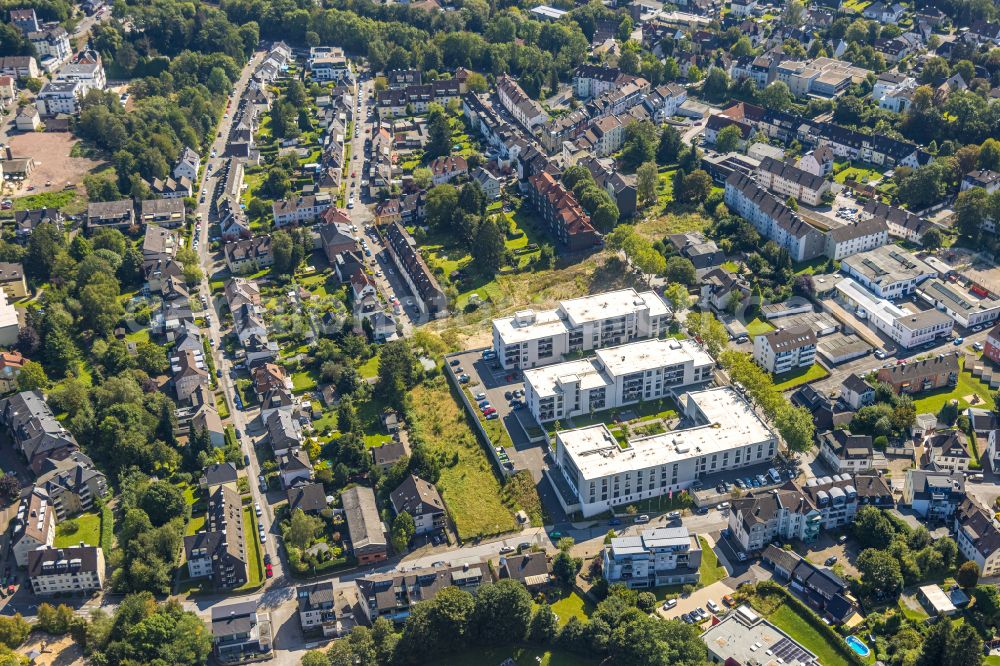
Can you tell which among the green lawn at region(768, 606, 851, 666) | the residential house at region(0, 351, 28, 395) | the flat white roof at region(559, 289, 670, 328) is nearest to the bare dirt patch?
the residential house at region(0, 351, 28, 395)

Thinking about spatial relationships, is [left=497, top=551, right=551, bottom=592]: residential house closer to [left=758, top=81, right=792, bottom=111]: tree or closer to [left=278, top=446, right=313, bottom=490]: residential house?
[left=278, top=446, right=313, bottom=490]: residential house

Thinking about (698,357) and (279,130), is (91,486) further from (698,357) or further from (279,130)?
(279,130)

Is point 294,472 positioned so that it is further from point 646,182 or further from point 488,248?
point 646,182

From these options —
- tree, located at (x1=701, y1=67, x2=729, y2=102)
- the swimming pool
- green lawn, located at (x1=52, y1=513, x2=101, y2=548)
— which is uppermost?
tree, located at (x1=701, y1=67, x2=729, y2=102)

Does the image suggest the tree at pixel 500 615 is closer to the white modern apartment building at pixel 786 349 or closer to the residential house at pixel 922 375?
the white modern apartment building at pixel 786 349

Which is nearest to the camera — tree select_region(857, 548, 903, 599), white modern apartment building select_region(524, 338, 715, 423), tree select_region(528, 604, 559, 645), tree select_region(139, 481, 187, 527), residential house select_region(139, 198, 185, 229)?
tree select_region(528, 604, 559, 645)

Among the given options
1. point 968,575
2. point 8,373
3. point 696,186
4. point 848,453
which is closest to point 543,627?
point 968,575

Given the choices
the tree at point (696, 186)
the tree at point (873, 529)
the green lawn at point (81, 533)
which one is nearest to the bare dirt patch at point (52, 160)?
the green lawn at point (81, 533)
